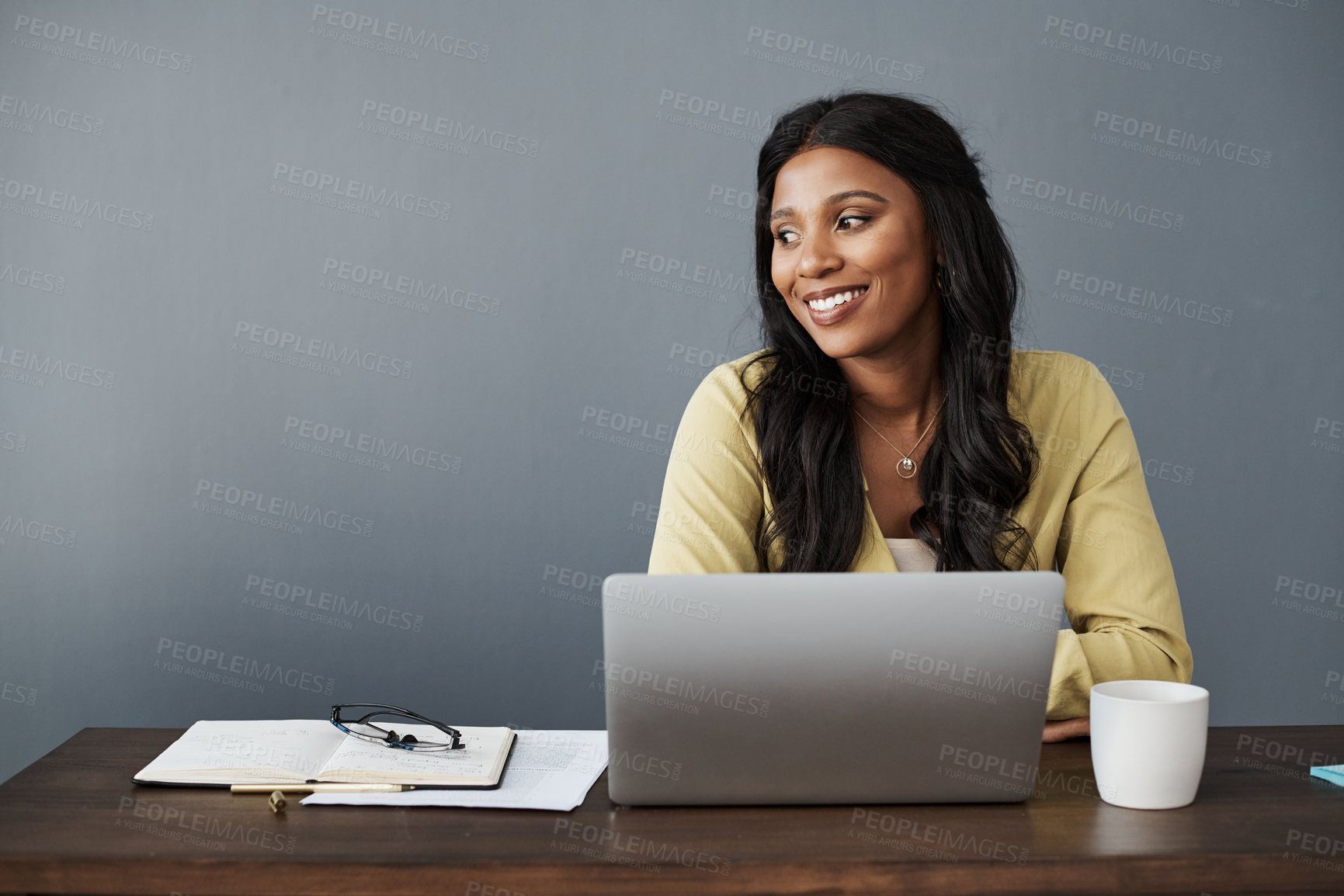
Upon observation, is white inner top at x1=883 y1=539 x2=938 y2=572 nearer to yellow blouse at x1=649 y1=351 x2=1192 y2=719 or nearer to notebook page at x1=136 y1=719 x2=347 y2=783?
yellow blouse at x1=649 y1=351 x2=1192 y2=719

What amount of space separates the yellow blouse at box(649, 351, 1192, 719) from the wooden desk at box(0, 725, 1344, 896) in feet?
1.26

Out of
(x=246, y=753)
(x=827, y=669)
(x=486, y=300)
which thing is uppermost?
(x=486, y=300)

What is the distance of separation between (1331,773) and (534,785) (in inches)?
33.5

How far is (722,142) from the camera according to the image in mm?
2900

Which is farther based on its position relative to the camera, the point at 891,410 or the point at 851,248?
the point at 891,410

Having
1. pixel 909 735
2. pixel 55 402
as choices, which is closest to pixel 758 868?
pixel 909 735

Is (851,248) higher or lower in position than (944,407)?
higher

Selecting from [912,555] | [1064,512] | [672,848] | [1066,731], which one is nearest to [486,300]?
[912,555]

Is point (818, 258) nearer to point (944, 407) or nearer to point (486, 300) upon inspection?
point (944, 407)

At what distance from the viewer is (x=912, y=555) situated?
65.7 inches

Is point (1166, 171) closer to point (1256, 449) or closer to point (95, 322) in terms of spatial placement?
point (1256, 449)

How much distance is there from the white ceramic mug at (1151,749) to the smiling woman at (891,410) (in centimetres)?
51

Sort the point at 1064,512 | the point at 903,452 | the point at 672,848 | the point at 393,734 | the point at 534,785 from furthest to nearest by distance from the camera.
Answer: the point at 903,452
the point at 1064,512
the point at 393,734
the point at 534,785
the point at 672,848

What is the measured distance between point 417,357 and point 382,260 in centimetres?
28
